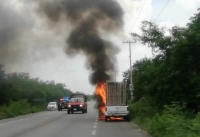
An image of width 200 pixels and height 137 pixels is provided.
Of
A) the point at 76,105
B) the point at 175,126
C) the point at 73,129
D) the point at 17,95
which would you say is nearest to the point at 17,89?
the point at 17,95

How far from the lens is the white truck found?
36.7 meters

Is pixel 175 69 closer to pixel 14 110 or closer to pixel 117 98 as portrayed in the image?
pixel 117 98

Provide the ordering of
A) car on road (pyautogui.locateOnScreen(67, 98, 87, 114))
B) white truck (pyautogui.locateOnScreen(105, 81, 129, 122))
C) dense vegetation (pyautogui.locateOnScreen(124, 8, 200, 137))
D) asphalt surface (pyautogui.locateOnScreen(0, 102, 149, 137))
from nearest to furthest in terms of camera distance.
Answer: asphalt surface (pyautogui.locateOnScreen(0, 102, 149, 137))
dense vegetation (pyautogui.locateOnScreen(124, 8, 200, 137))
white truck (pyautogui.locateOnScreen(105, 81, 129, 122))
car on road (pyautogui.locateOnScreen(67, 98, 87, 114))

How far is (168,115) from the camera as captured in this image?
20.9 m

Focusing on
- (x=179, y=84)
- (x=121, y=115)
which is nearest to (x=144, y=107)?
(x=121, y=115)

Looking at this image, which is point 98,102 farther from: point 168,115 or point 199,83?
point 168,115

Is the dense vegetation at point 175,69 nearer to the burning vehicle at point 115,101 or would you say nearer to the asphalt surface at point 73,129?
the asphalt surface at point 73,129

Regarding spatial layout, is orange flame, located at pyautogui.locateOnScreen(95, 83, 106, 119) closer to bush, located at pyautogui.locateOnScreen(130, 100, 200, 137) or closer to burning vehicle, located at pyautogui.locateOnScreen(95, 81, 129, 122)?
burning vehicle, located at pyautogui.locateOnScreen(95, 81, 129, 122)

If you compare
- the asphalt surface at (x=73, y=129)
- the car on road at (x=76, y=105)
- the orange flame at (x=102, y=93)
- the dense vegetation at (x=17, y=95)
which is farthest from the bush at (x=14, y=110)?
the asphalt surface at (x=73, y=129)

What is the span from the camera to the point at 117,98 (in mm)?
37062

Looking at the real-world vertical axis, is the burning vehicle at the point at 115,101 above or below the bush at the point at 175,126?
above

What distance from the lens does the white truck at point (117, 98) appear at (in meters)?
36.7

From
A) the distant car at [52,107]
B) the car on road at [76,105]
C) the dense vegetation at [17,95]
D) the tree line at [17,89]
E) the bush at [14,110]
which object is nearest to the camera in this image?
the bush at [14,110]

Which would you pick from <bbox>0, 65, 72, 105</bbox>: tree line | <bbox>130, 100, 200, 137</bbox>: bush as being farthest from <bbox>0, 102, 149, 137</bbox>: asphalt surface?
<bbox>0, 65, 72, 105</bbox>: tree line
